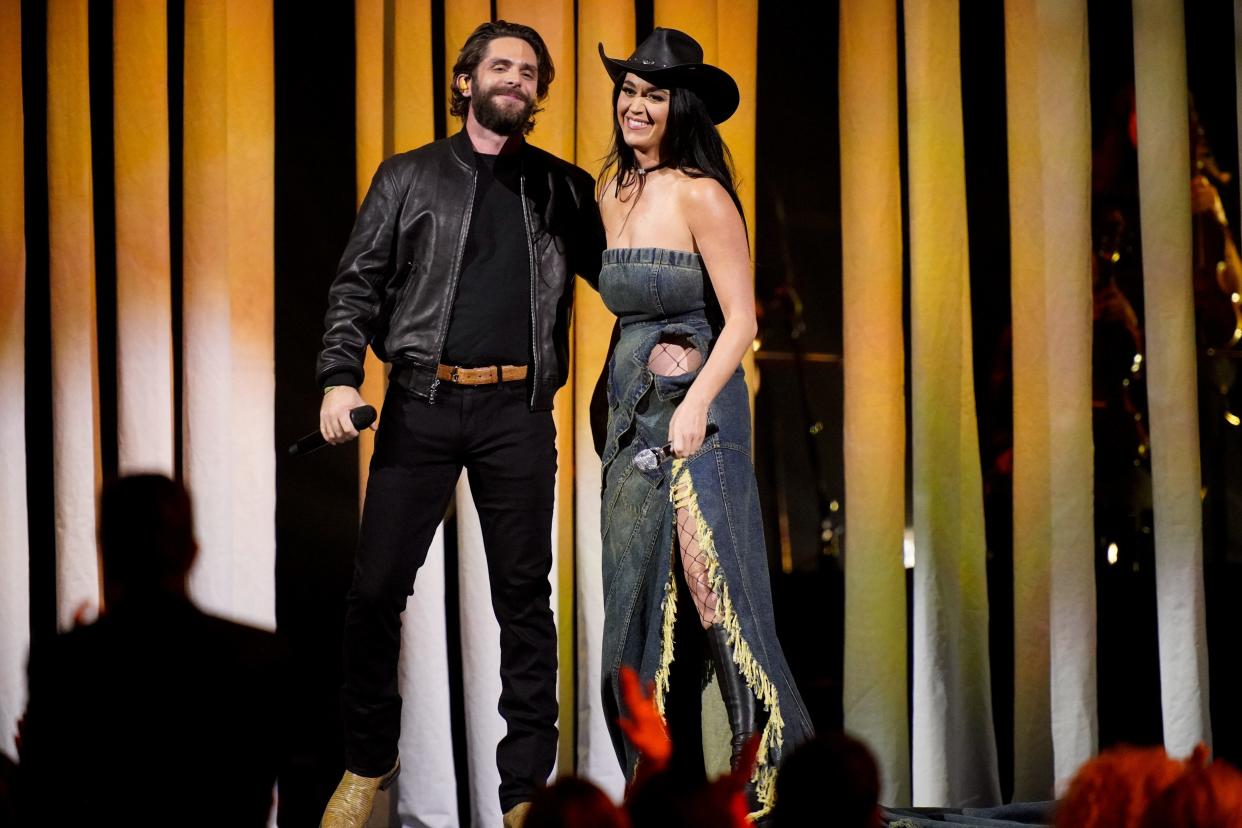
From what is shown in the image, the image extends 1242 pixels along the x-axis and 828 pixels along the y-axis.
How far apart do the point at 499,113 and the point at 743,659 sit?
1.23 m

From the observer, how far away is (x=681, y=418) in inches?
99.1

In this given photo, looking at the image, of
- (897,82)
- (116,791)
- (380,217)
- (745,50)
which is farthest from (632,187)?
(116,791)

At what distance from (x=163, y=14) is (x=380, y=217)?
3.25 feet

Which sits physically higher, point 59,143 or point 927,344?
point 59,143

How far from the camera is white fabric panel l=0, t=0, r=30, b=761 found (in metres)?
3.22

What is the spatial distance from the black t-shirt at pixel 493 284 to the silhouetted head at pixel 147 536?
0.83 meters

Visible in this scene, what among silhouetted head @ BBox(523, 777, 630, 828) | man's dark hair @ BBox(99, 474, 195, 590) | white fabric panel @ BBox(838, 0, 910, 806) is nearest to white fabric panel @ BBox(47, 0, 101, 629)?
man's dark hair @ BBox(99, 474, 195, 590)

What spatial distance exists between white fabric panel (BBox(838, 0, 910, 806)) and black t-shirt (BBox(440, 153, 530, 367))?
1096 millimetres

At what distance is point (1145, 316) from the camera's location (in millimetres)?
3639

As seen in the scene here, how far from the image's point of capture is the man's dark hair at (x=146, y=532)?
1838 millimetres

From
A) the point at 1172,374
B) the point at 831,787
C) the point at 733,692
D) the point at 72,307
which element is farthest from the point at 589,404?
the point at 831,787

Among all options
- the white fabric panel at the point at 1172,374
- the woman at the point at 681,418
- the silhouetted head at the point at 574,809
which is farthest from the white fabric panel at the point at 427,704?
the silhouetted head at the point at 574,809

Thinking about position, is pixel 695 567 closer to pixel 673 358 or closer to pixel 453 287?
pixel 673 358

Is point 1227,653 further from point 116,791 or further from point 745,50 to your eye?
point 116,791
